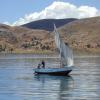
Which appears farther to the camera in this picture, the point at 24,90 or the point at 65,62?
the point at 65,62

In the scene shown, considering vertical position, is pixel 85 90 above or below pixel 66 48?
below

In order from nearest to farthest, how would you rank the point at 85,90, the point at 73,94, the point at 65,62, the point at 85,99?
1. the point at 85,99
2. the point at 73,94
3. the point at 85,90
4. the point at 65,62

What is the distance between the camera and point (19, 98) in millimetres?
51562

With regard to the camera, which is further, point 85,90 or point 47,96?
point 85,90

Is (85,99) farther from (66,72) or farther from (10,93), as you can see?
(66,72)

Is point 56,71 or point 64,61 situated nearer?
point 64,61

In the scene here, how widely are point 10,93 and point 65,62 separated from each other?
34945 millimetres

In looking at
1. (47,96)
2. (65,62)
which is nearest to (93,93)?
(47,96)

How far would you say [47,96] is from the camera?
5347 cm

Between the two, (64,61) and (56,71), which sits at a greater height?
(64,61)

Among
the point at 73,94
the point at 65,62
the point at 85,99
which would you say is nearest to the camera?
the point at 85,99

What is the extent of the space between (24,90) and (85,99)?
41.4 ft

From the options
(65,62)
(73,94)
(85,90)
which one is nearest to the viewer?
(73,94)

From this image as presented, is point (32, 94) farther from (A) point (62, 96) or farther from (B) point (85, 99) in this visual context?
(B) point (85, 99)
